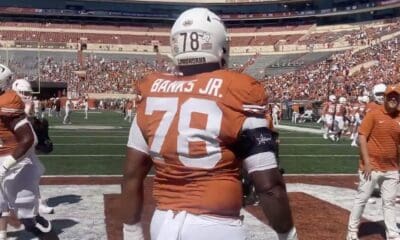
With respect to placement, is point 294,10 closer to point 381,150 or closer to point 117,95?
point 117,95

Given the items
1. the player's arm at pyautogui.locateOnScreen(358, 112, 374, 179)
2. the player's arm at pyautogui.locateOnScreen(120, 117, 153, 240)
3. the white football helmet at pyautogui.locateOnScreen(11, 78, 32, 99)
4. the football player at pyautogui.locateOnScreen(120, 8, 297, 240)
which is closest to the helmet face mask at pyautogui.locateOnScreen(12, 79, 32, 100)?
the white football helmet at pyautogui.locateOnScreen(11, 78, 32, 99)

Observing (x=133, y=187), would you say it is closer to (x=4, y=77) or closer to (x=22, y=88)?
(x=4, y=77)

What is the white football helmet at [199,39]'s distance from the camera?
2752 millimetres

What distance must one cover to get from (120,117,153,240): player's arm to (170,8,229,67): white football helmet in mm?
447

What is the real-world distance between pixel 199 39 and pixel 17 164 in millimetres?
Answer: 3910

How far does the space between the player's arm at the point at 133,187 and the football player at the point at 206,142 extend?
15 centimetres

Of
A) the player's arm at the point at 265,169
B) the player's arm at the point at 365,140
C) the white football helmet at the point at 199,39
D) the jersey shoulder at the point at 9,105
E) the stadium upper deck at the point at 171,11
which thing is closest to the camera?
the player's arm at the point at 265,169

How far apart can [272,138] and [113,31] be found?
6994 centimetres

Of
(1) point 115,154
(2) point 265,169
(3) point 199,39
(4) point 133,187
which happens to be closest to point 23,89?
(4) point 133,187

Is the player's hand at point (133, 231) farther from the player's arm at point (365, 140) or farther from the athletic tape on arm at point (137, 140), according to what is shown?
the player's arm at point (365, 140)

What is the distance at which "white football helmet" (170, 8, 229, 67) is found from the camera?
275 cm

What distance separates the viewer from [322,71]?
51031mm

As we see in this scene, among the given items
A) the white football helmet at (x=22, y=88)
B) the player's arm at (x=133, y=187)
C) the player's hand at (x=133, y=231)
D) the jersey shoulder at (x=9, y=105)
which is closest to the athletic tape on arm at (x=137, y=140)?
the player's arm at (x=133, y=187)

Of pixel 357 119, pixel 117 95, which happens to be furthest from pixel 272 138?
pixel 117 95
